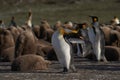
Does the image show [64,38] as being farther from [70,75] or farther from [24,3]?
[24,3]

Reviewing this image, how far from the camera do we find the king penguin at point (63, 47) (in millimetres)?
13984

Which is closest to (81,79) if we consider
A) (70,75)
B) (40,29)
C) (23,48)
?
(70,75)

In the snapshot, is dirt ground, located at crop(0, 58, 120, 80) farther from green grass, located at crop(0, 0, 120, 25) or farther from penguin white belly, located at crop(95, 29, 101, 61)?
green grass, located at crop(0, 0, 120, 25)

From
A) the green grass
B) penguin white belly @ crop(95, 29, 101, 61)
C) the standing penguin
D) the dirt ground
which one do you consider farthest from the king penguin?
the green grass

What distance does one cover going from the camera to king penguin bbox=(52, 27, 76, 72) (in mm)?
13984

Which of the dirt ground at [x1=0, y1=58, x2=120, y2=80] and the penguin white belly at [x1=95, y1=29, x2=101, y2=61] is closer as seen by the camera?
the dirt ground at [x1=0, y1=58, x2=120, y2=80]

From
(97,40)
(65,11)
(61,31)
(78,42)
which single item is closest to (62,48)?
(61,31)

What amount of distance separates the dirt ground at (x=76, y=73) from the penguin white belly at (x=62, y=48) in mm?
309

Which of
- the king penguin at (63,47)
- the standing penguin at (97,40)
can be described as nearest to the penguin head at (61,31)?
the king penguin at (63,47)

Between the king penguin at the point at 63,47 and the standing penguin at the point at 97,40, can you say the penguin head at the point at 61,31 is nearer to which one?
the king penguin at the point at 63,47

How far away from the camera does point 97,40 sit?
58.0ft

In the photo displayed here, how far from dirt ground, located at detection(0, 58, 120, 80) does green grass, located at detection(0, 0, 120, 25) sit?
32907 millimetres

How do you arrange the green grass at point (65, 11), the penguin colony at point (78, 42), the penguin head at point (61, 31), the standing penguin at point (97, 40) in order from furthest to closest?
the green grass at point (65, 11) < the standing penguin at point (97, 40) < the penguin colony at point (78, 42) < the penguin head at point (61, 31)

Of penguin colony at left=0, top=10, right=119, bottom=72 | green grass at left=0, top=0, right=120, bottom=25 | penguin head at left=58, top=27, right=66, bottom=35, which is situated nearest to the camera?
penguin head at left=58, top=27, right=66, bottom=35
